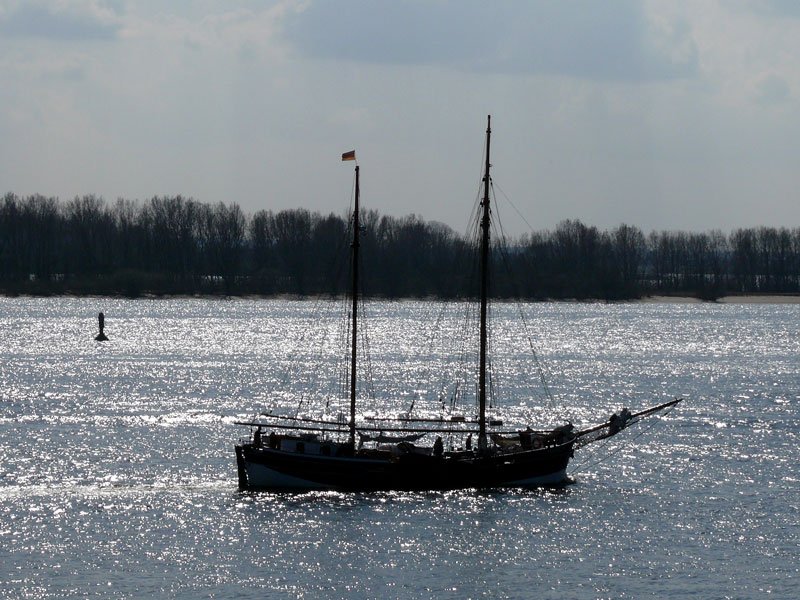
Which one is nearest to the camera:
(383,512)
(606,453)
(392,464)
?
(383,512)

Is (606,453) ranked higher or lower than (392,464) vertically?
lower

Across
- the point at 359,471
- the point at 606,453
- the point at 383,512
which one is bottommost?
the point at 383,512

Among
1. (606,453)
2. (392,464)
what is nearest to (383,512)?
(392,464)

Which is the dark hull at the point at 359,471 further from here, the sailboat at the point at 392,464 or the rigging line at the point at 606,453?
the rigging line at the point at 606,453

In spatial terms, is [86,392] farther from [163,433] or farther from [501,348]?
[501,348]

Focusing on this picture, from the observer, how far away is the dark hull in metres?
50.8

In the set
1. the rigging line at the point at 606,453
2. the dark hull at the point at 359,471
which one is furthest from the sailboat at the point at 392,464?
the rigging line at the point at 606,453

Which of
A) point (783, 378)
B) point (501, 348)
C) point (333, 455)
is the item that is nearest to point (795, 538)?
point (333, 455)

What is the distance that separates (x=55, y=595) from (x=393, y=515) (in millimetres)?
13964

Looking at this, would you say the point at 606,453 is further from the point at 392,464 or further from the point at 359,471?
the point at 359,471

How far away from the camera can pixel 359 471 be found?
50.8 metres

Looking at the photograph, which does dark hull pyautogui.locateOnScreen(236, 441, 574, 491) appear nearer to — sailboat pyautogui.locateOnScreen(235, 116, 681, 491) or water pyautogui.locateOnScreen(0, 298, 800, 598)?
sailboat pyautogui.locateOnScreen(235, 116, 681, 491)

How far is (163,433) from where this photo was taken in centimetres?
6694

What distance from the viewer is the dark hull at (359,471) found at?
167 ft
